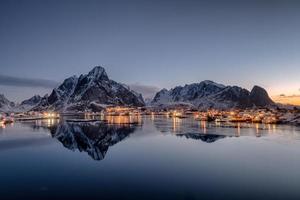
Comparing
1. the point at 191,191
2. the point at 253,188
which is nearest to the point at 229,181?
the point at 253,188

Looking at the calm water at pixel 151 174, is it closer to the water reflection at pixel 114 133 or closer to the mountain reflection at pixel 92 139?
the mountain reflection at pixel 92 139

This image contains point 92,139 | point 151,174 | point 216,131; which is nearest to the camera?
point 151,174

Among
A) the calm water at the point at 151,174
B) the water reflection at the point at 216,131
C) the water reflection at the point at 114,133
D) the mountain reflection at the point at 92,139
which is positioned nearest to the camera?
the calm water at the point at 151,174

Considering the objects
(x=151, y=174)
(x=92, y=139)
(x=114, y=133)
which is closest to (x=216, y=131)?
(x=114, y=133)

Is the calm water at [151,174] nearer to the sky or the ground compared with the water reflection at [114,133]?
nearer to the ground

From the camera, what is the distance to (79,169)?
85.9 feet

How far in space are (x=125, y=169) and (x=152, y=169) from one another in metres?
2.47

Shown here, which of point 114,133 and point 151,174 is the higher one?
point 114,133

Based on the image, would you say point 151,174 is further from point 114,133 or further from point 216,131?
point 216,131

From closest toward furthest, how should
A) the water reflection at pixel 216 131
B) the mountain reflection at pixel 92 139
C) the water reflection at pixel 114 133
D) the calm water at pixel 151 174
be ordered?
the calm water at pixel 151 174, the mountain reflection at pixel 92 139, the water reflection at pixel 114 133, the water reflection at pixel 216 131

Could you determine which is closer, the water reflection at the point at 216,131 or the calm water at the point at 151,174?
the calm water at the point at 151,174

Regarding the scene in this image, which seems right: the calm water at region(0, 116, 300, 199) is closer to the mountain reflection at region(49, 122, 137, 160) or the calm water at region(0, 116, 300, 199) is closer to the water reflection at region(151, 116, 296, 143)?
the mountain reflection at region(49, 122, 137, 160)

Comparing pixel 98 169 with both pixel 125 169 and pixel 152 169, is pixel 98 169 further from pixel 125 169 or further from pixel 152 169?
pixel 152 169

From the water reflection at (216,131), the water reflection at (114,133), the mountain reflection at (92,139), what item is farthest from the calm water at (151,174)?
the water reflection at (216,131)
